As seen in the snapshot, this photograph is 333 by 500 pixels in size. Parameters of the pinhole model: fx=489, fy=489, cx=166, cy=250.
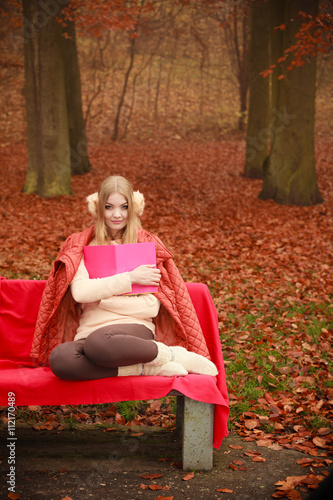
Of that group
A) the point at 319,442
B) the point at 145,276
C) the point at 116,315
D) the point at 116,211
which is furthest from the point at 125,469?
the point at 116,211

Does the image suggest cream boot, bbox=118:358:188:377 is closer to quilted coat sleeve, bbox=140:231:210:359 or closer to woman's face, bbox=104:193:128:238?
quilted coat sleeve, bbox=140:231:210:359

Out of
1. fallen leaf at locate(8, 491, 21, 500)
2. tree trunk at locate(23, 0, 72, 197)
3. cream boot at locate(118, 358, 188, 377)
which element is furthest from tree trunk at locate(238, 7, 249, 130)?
fallen leaf at locate(8, 491, 21, 500)

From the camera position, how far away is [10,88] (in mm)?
22453

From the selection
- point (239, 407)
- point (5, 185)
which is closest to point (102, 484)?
point (239, 407)

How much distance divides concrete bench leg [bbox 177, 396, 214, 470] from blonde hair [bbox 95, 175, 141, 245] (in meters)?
1.23

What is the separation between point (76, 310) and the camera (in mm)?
3633

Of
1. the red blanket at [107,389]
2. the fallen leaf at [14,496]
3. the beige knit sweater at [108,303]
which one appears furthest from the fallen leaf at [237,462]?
the fallen leaf at [14,496]

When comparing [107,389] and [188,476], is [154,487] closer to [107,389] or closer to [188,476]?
[188,476]

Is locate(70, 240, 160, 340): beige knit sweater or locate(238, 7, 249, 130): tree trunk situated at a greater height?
locate(238, 7, 249, 130): tree trunk

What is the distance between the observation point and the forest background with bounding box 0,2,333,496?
164 inches

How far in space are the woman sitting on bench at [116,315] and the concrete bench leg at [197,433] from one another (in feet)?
0.77

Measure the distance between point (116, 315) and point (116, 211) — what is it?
748mm

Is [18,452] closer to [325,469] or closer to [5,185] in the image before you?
[325,469]

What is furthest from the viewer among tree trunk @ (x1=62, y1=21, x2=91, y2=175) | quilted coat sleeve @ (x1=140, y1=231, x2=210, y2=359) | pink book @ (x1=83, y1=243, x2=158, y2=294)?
tree trunk @ (x1=62, y1=21, x2=91, y2=175)
